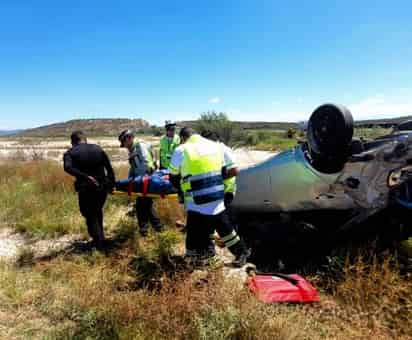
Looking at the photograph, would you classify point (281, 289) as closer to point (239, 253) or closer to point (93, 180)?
point (239, 253)

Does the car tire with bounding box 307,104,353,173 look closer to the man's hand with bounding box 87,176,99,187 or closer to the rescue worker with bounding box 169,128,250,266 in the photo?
the rescue worker with bounding box 169,128,250,266

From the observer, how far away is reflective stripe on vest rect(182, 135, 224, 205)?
10.0 feet

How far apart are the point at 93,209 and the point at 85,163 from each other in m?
0.66

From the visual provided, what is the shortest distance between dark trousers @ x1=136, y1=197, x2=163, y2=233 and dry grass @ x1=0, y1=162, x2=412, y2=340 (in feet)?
3.74

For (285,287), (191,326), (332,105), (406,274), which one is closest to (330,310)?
(285,287)

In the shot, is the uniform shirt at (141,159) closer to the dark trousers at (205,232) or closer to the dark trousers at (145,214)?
the dark trousers at (145,214)

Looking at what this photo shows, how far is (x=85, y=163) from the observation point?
4164 mm

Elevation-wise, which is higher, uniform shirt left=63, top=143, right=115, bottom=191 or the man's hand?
uniform shirt left=63, top=143, right=115, bottom=191

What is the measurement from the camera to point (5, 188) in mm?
8109

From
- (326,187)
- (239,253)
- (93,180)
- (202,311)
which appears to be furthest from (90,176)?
(326,187)

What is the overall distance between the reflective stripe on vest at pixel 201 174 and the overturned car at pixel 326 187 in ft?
3.06

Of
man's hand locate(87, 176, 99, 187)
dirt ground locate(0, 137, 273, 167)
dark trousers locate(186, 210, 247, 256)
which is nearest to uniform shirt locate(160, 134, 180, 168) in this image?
man's hand locate(87, 176, 99, 187)

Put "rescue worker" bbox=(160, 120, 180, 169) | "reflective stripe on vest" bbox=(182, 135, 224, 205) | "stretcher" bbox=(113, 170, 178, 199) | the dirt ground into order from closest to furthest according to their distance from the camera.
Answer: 1. "reflective stripe on vest" bbox=(182, 135, 224, 205)
2. "stretcher" bbox=(113, 170, 178, 199)
3. "rescue worker" bbox=(160, 120, 180, 169)
4. the dirt ground

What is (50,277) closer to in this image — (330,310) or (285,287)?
(285,287)
